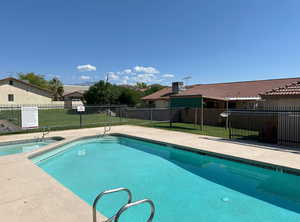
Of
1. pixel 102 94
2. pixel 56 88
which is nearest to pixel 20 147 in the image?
pixel 102 94

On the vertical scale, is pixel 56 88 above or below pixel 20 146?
above

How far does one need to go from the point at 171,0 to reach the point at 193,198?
11.7m

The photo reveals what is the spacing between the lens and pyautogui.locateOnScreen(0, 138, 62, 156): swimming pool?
761 centimetres

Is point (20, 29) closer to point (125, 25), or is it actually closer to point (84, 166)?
point (125, 25)

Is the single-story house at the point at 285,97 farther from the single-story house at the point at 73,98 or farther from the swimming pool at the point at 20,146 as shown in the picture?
the single-story house at the point at 73,98

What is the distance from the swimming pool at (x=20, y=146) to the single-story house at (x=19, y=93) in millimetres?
26705

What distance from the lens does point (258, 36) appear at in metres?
12.8

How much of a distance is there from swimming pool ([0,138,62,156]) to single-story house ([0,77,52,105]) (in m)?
26.7

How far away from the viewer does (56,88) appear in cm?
4822

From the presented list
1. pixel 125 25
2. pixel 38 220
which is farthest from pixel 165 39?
pixel 38 220

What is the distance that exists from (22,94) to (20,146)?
28.2 metres

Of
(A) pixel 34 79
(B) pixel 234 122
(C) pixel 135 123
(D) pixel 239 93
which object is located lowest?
(C) pixel 135 123

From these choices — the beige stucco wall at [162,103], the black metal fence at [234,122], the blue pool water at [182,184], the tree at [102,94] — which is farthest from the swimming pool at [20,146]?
the tree at [102,94]

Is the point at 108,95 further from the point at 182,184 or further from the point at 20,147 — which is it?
the point at 182,184
